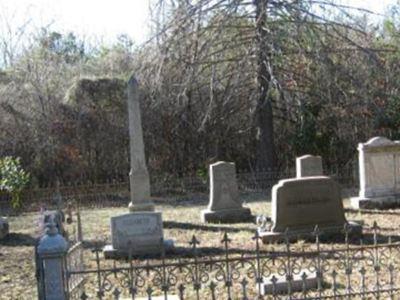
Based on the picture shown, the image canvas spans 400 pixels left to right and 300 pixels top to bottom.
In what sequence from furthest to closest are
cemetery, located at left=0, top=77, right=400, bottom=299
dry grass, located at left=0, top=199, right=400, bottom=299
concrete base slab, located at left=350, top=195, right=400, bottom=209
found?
1. concrete base slab, located at left=350, top=195, right=400, bottom=209
2. dry grass, located at left=0, top=199, right=400, bottom=299
3. cemetery, located at left=0, top=77, right=400, bottom=299

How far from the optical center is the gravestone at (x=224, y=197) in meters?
14.9

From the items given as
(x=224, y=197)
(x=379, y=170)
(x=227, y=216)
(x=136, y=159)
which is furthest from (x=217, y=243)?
(x=379, y=170)

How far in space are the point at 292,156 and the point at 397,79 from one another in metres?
4.29

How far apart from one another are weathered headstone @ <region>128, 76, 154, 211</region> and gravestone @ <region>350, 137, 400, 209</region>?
465 cm

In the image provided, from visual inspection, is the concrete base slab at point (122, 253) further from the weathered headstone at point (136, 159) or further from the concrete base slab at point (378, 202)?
the concrete base slab at point (378, 202)

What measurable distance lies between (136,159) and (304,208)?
440 centimetres

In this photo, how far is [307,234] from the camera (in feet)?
37.3

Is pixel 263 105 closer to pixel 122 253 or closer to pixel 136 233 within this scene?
pixel 136 233

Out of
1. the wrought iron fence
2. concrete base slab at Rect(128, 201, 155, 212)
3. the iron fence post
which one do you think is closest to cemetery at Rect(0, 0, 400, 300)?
concrete base slab at Rect(128, 201, 155, 212)

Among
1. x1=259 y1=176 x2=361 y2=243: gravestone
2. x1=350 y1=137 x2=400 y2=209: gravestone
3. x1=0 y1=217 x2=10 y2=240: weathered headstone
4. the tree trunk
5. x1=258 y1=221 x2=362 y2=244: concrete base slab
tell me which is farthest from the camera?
the tree trunk

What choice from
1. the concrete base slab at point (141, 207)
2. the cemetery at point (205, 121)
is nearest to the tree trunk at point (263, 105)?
the cemetery at point (205, 121)

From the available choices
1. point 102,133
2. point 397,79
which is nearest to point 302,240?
point 102,133

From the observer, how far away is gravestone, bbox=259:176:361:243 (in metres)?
11.4

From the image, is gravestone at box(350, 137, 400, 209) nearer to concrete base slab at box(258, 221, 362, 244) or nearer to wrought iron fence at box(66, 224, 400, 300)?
concrete base slab at box(258, 221, 362, 244)
